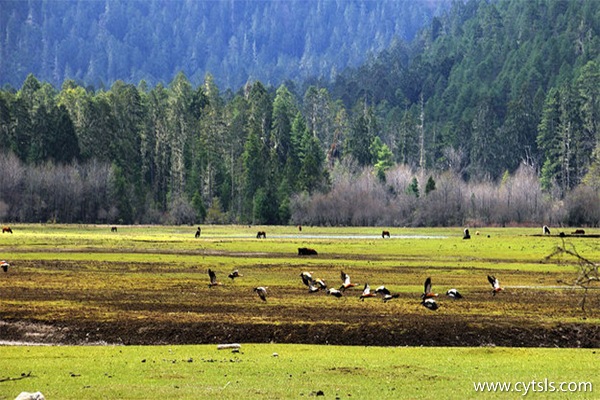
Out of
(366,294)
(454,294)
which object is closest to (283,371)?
(366,294)

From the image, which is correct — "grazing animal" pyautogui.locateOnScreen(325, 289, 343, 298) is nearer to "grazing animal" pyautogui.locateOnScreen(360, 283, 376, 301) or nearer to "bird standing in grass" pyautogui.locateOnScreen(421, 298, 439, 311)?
"grazing animal" pyautogui.locateOnScreen(360, 283, 376, 301)

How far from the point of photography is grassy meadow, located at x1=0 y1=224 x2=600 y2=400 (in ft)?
81.4

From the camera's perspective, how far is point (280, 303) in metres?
40.7

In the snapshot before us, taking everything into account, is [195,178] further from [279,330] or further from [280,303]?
[279,330]

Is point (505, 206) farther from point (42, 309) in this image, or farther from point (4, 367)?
point (4, 367)

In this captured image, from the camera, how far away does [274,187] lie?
6599 inches

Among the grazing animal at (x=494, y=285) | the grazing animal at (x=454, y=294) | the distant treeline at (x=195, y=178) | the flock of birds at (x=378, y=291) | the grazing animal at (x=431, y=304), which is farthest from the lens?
the distant treeline at (x=195, y=178)

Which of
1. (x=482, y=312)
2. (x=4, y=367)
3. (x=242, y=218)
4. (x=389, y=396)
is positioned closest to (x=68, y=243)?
(x=482, y=312)

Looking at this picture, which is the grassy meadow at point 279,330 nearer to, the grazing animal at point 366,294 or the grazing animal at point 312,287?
the grazing animal at point 366,294

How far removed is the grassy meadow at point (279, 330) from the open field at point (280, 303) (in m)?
0.09

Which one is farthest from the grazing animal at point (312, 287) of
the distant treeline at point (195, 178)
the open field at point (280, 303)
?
the distant treeline at point (195, 178)

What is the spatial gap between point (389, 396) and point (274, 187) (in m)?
145

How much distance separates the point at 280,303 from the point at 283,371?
1418 cm

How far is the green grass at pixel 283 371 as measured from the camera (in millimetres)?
23719
